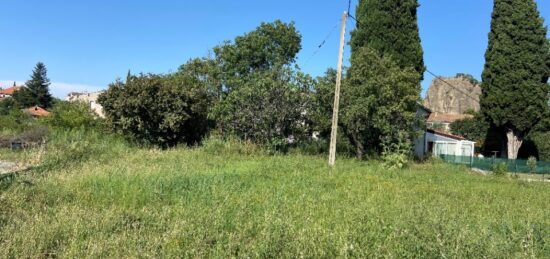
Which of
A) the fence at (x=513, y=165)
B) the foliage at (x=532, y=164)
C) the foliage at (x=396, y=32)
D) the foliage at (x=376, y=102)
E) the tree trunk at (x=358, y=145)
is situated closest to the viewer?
the foliage at (x=376, y=102)

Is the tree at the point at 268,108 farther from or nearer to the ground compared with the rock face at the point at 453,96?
nearer to the ground

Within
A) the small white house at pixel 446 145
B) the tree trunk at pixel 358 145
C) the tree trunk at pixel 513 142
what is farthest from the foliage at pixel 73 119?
the tree trunk at pixel 513 142

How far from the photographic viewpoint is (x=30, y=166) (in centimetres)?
1151

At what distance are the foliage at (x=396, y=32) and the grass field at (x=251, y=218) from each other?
1850 cm

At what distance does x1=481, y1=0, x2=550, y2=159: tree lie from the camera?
29.4 meters

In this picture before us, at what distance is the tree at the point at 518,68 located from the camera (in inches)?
1157

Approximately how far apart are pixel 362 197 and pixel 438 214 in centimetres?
225

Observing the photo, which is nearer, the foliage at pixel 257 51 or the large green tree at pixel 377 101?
the large green tree at pixel 377 101

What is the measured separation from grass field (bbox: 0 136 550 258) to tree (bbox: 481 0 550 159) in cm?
2240

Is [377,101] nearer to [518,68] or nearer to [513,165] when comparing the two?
[513,165]

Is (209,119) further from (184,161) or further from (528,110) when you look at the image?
(528,110)

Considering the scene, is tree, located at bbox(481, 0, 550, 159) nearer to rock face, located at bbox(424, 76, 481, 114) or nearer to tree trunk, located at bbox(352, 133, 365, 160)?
tree trunk, located at bbox(352, 133, 365, 160)

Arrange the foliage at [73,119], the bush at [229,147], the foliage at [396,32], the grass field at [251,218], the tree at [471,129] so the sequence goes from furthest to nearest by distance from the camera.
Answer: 1. the tree at [471,129]
2. the foliage at [396,32]
3. the foliage at [73,119]
4. the bush at [229,147]
5. the grass field at [251,218]

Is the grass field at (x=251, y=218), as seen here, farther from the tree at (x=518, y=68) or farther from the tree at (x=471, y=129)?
the tree at (x=471, y=129)
